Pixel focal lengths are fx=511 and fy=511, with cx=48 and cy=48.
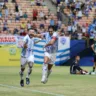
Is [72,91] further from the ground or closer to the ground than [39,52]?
further from the ground

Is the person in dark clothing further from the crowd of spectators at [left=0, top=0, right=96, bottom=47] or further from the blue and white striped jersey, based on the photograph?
the crowd of spectators at [left=0, top=0, right=96, bottom=47]

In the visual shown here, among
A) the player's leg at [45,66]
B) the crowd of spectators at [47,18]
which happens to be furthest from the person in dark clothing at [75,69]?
the crowd of spectators at [47,18]

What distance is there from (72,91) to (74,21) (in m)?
24.2

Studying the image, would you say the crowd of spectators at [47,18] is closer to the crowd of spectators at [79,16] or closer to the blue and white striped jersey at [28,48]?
the crowd of spectators at [79,16]

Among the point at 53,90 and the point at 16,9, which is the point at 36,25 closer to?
the point at 16,9

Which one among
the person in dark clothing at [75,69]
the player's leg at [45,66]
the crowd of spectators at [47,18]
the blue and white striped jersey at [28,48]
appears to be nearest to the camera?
the player's leg at [45,66]

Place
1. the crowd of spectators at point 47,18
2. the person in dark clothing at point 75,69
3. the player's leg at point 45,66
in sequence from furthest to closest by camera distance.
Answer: the crowd of spectators at point 47,18 < the person in dark clothing at point 75,69 < the player's leg at point 45,66

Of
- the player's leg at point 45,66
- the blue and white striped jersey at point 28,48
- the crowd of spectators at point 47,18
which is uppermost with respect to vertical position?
the blue and white striped jersey at point 28,48

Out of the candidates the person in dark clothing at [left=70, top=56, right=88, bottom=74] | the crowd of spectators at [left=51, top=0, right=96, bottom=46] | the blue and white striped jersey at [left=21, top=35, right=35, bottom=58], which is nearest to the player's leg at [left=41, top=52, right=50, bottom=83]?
the blue and white striped jersey at [left=21, top=35, right=35, bottom=58]

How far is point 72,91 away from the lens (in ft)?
55.2

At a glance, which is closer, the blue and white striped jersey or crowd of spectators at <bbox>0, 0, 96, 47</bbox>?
the blue and white striped jersey

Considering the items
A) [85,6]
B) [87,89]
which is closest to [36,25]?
[85,6]

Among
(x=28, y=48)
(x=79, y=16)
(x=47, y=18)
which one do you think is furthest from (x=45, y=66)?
(x=79, y=16)

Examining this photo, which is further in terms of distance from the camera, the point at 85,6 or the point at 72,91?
the point at 85,6
